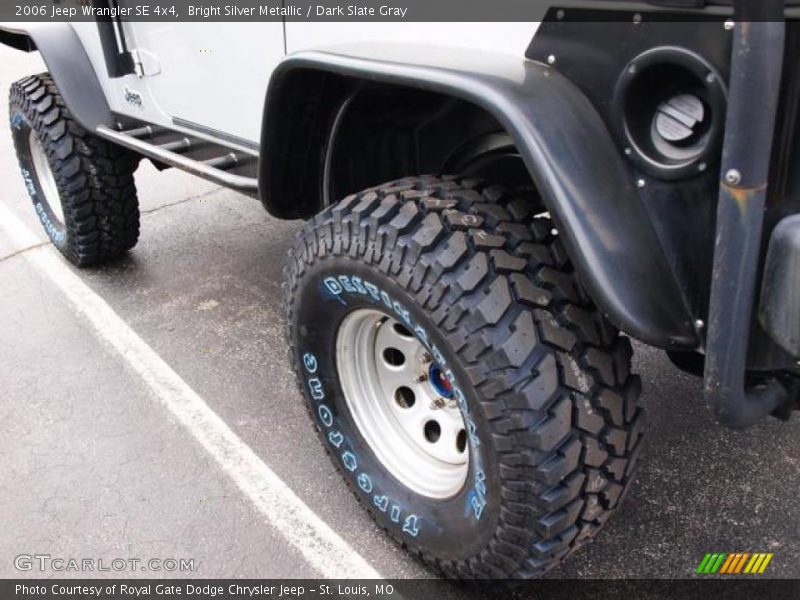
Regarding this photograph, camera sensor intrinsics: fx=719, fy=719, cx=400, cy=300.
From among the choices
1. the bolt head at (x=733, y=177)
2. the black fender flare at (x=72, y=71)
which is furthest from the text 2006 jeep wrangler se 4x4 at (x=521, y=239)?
the black fender flare at (x=72, y=71)

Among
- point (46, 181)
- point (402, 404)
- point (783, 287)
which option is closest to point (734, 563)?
point (402, 404)

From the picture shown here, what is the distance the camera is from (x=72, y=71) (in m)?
3.34

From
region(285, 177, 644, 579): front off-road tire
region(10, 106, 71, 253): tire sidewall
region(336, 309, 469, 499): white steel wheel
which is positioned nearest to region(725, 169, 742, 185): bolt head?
region(285, 177, 644, 579): front off-road tire

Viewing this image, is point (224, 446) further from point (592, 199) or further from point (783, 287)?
point (783, 287)

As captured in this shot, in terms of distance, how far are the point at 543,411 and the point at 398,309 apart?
16.5 inches

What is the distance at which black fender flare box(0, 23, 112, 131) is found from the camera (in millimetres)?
3309

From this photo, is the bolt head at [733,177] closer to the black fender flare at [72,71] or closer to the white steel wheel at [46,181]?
the black fender flare at [72,71]

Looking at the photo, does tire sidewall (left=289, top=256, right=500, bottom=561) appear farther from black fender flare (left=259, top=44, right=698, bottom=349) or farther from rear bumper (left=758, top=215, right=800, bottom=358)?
rear bumper (left=758, top=215, right=800, bottom=358)

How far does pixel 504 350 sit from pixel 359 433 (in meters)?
0.79

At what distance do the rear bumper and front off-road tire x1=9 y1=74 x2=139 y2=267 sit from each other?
10.6ft

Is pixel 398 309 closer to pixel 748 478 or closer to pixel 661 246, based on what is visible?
pixel 661 246

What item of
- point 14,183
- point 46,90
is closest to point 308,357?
point 46,90

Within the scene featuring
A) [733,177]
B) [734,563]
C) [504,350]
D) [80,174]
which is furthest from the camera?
[80,174]

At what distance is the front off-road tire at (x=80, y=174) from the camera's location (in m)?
3.54
